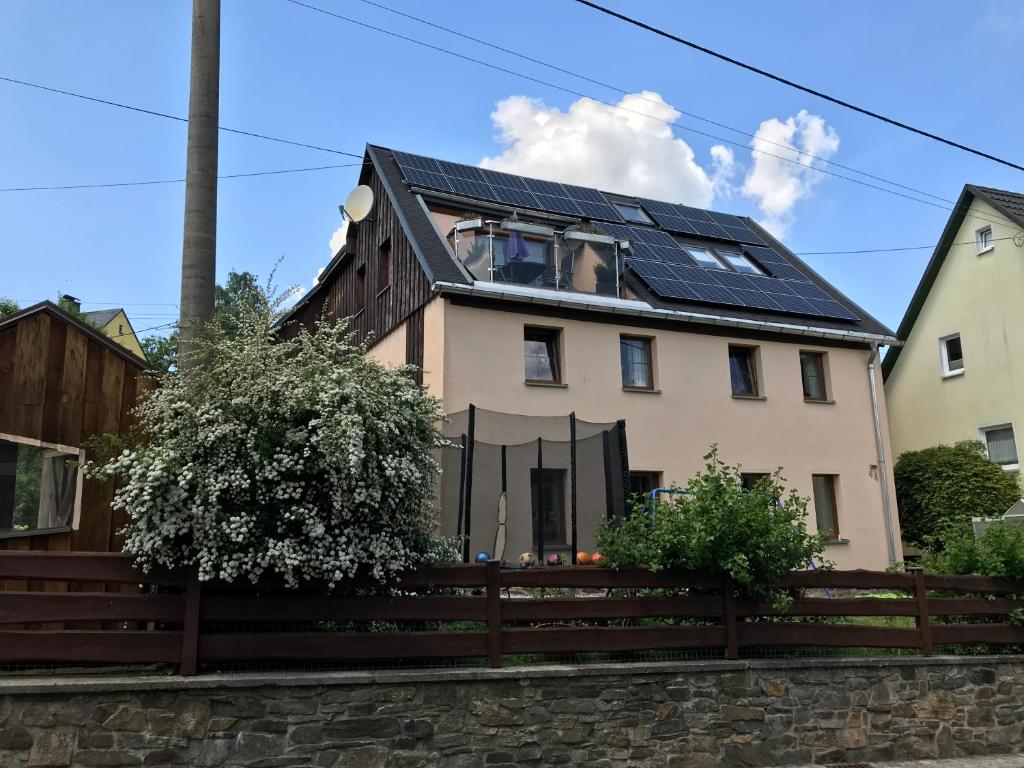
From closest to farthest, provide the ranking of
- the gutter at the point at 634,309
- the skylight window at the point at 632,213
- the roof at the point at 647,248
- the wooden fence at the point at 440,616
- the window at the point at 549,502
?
1. the wooden fence at the point at 440,616
2. the window at the point at 549,502
3. the gutter at the point at 634,309
4. the roof at the point at 647,248
5. the skylight window at the point at 632,213

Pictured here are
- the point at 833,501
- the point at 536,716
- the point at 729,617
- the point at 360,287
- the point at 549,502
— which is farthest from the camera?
the point at 360,287

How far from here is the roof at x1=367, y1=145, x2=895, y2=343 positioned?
50.1 ft

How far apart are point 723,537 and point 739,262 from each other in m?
12.9

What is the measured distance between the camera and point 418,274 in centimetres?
1415

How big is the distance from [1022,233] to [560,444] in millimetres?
14032

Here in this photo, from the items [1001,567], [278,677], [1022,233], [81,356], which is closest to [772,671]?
[1001,567]

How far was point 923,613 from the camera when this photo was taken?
804cm

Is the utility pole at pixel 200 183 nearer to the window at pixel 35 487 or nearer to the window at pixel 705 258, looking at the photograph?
the window at pixel 35 487

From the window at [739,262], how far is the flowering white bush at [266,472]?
13.7m

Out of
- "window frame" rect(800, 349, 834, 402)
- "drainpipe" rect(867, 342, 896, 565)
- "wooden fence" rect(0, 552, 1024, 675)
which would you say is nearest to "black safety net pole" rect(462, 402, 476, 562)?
"wooden fence" rect(0, 552, 1024, 675)

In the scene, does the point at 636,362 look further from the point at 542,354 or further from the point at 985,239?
the point at 985,239

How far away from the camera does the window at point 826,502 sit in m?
16.1

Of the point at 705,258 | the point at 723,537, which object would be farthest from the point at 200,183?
the point at 705,258

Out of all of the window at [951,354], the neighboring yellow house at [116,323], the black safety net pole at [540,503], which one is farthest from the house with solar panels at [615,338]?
the neighboring yellow house at [116,323]
